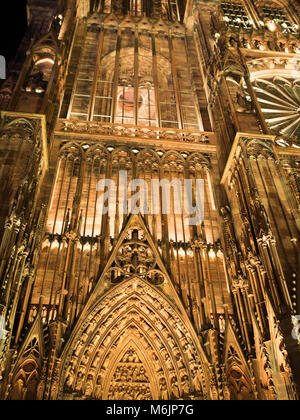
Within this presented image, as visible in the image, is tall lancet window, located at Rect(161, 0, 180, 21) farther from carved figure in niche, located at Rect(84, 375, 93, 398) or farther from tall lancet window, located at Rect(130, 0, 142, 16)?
carved figure in niche, located at Rect(84, 375, 93, 398)

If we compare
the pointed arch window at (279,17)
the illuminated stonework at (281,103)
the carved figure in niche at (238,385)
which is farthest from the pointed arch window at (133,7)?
the carved figure in niche at (238,385)

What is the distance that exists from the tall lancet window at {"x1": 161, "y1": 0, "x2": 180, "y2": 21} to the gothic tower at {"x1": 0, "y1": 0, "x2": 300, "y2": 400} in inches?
235

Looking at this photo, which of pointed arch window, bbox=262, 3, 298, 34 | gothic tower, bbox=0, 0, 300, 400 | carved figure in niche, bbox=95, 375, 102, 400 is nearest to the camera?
gothic tower, bbox=0, 0, 300, 400

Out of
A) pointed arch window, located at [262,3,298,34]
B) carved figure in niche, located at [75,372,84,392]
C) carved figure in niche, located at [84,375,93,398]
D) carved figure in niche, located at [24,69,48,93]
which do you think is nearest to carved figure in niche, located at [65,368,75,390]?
carved figure in niche, located at [75,372,84,392]

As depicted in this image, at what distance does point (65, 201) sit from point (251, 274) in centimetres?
572

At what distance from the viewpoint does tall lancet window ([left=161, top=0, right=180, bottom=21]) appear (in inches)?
891

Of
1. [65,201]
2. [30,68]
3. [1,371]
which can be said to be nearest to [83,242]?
[65,201]

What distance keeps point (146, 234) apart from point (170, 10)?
17360 mm

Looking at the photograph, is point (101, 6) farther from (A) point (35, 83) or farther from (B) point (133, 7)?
(A) point (35, 83)

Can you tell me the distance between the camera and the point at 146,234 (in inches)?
432

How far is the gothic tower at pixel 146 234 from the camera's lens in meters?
8.51

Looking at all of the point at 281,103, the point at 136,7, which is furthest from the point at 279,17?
the point at 281,103

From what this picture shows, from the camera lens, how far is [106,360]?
9.20 metres
